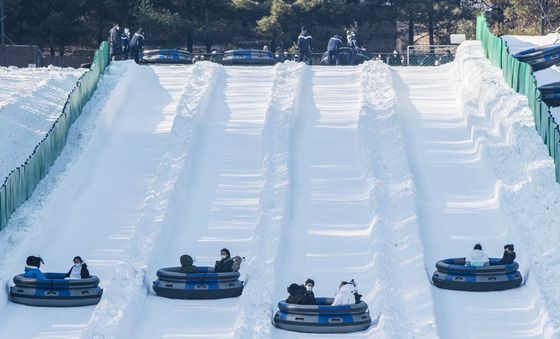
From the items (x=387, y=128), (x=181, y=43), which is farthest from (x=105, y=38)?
(x=387, y=128)

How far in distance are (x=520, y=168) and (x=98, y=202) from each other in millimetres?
9907

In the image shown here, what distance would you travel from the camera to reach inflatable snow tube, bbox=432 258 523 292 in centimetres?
2903

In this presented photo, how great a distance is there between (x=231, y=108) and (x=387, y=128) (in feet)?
17.7

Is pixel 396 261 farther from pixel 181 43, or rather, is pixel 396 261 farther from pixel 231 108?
pixel 181 43

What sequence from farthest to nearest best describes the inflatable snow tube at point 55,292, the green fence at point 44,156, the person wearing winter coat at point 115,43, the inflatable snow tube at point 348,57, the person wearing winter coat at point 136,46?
the inflatable snow tube at point 348,57
the person wearing winter coat at point 115,43
the person wearing winter coat at point 136,46
the green fence at point 44,156
the inflatable snow tube at point 55,292

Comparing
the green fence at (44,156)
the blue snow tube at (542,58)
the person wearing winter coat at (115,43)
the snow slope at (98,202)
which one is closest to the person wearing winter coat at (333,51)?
the blue snow tube at (542,58)

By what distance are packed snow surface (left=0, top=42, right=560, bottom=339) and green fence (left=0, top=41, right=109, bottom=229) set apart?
312mm

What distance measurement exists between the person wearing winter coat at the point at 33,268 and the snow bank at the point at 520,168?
9.30 meters

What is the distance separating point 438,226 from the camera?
33.6 m

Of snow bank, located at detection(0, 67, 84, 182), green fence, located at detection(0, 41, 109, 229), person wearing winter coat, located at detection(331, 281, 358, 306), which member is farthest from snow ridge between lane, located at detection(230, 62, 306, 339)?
snow bank, located at detection(0, 67, 84, 182)

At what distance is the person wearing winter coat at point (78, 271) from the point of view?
29.3 metres

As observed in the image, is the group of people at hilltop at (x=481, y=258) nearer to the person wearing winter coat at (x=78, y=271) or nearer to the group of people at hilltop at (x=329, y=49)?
the person wearing winter coat at (x=78, y=271)

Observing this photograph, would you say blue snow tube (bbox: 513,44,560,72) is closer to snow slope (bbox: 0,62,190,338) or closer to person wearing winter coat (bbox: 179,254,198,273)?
snow slope (bbox: 0,62,190,338)

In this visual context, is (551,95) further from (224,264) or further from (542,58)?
(224,264)
